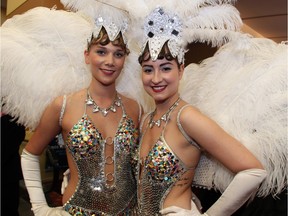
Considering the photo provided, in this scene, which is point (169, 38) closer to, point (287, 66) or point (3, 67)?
point (287, 66)

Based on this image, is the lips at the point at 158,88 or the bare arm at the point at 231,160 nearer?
the bare arm at the point at 231,160

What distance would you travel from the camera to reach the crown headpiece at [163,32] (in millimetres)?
1130

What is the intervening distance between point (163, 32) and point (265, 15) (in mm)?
3069

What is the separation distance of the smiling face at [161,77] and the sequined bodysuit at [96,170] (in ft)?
0.88

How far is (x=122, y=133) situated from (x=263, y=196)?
60 centimetres

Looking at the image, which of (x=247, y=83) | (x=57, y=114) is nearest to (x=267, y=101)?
(x=247, y=83)

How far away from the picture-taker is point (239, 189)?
99 cm

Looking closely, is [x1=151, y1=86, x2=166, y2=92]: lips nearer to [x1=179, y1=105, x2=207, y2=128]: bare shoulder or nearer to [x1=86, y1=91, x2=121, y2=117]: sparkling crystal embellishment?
[x1=179, y1=105, x2=207, y2=128]: bare shoulder

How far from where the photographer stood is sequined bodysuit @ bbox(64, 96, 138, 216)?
125 cm

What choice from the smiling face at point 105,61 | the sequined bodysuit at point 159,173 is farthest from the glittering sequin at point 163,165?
the smiling face at point 105,61

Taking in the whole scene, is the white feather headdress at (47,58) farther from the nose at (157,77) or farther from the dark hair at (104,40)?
the nose at (157,77)

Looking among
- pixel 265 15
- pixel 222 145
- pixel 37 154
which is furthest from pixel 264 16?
pixel 37 154

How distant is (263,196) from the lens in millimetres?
1110

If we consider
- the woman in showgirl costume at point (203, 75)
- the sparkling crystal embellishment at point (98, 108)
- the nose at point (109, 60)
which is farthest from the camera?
the sparkling crystal embellishment at point (98, 108)
